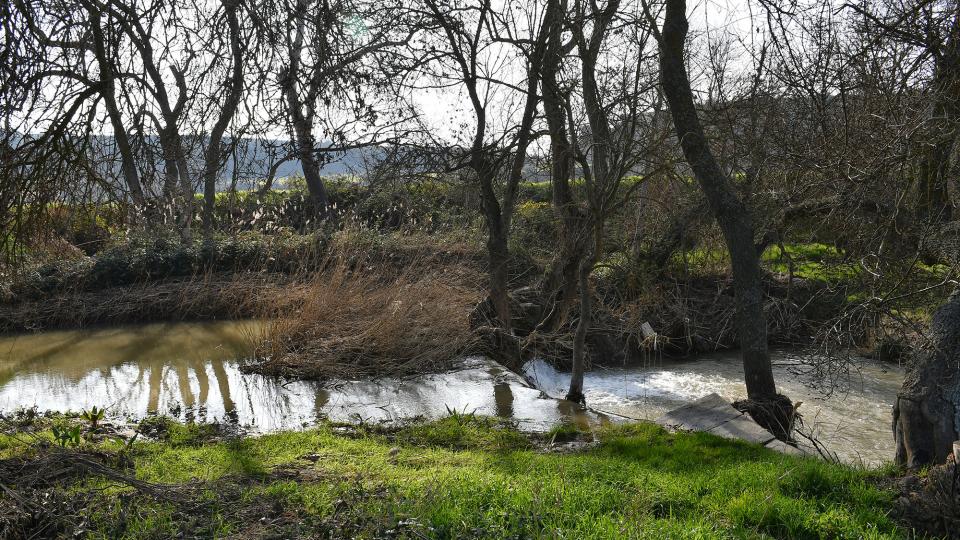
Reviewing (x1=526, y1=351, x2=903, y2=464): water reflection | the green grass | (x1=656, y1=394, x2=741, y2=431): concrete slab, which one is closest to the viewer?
(x1=656, y1=394, x2=741, y2=431): concrete slab

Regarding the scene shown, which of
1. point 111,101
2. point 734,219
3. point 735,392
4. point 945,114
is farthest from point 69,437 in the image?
point 735,392

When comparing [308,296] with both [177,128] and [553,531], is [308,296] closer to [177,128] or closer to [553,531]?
[177,128]

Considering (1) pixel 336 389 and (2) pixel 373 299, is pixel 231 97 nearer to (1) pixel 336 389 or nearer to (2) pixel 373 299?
(1) pixel 336 389

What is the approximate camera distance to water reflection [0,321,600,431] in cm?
886

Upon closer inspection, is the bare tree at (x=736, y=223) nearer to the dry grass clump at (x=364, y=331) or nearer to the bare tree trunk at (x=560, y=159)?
the bare tree trunk at (x=560, y=159)

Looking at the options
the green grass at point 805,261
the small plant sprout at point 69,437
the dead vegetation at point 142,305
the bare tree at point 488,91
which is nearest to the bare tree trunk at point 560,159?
the bare tree at point 488,91

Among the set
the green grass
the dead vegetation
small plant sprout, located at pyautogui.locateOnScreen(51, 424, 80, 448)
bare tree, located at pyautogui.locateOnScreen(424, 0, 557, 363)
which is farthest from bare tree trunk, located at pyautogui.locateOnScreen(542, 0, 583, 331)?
the dead vegetation

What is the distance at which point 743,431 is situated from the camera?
764cm

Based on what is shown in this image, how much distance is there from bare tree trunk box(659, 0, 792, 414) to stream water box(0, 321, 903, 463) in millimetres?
1328

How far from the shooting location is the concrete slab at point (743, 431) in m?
7.41

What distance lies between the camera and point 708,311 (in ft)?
47.5

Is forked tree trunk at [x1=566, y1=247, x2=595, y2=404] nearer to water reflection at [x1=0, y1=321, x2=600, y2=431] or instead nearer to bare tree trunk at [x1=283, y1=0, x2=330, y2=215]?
water reflection at [x1=0, y1=321, x2=600, y2=431]

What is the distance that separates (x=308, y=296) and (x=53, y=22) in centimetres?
635

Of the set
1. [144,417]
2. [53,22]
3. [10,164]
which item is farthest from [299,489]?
[144,417]
